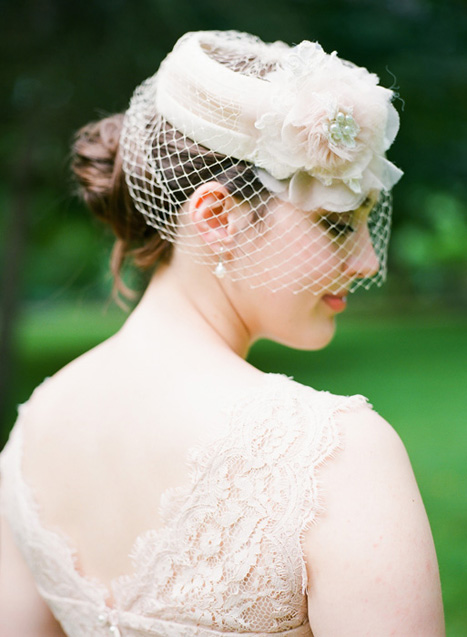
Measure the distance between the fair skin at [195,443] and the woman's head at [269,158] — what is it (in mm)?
29

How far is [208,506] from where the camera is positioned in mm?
1383

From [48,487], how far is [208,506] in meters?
0.47

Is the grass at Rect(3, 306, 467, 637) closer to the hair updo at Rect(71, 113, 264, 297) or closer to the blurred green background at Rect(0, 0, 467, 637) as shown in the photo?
the blurred green background at Rect(0, 0, 467, 637)

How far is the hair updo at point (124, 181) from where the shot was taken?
1.64m

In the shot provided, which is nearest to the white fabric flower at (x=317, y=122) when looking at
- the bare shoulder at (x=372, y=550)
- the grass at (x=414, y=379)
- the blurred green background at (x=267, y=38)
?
the bare shoulder at (x=372, y=550)

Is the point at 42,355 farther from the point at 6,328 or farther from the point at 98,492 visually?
the point at 98,492

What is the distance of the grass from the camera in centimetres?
519

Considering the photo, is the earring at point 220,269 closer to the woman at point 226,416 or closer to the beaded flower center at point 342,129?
the woman at point 226,416

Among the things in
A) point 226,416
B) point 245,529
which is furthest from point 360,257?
point 245,529

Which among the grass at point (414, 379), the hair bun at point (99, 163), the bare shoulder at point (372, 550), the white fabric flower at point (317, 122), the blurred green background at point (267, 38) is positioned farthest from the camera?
the blurred green background at point (267, 38)

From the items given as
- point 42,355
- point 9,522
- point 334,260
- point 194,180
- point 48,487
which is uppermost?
point 194,180

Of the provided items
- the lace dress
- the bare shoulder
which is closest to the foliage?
the lace dress

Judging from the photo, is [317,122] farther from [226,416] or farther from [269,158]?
[226,416]

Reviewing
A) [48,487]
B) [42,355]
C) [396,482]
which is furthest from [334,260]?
[42,355]
